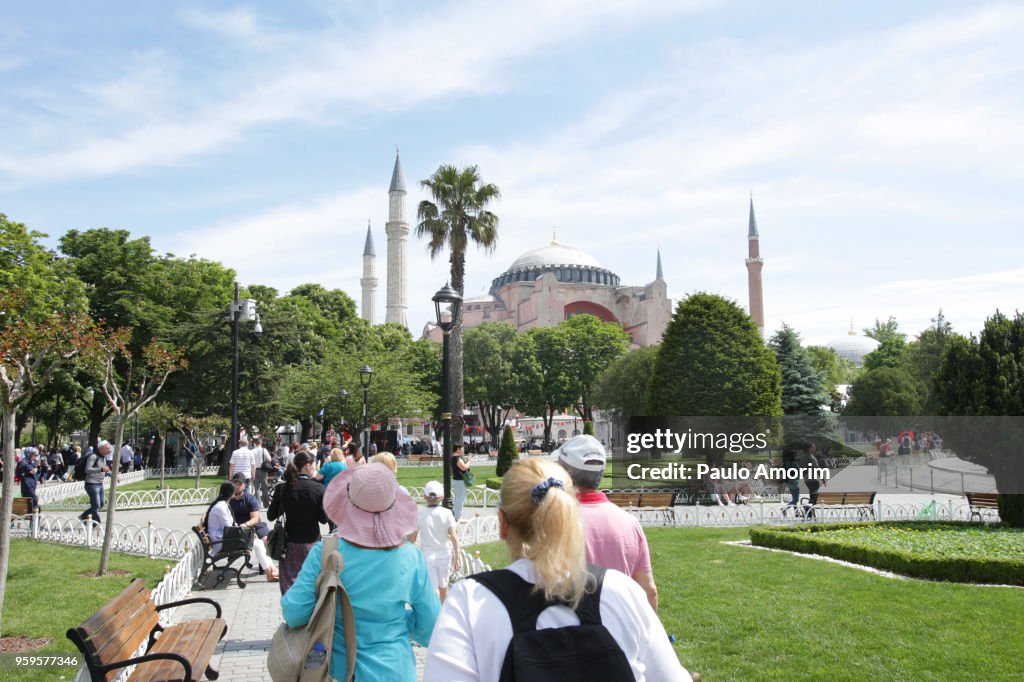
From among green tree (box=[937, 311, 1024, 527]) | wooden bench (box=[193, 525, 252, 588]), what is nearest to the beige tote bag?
wooden bench (box=[193, 525, 252, 588])

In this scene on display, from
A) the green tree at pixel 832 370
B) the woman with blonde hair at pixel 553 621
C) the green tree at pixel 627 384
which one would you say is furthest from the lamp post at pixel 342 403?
the green tree at pixel 832 370

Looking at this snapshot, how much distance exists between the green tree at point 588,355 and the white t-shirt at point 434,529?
45.5 m

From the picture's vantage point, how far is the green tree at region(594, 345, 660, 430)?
4175 cm

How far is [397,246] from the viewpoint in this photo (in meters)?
75.7

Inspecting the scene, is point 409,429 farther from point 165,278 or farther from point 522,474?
point 522,474

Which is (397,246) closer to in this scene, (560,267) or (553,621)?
(560,267)

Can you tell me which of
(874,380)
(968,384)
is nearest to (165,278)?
(968,384)

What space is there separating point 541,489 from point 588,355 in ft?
169

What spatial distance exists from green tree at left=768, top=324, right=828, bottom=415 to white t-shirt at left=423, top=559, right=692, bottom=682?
1215 inches

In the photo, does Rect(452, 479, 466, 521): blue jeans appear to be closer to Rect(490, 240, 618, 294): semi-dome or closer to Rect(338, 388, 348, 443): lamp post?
Rect(338, 388, 348, 443): lamp post

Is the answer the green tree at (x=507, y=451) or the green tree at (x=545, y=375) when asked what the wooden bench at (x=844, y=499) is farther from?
the green tree at (x=545, y=375)

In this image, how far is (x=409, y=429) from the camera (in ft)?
238

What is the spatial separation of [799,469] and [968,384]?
16.6 feet

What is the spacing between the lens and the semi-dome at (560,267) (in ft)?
289
